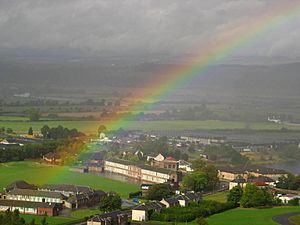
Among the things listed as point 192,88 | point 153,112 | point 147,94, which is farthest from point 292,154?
point 192,88

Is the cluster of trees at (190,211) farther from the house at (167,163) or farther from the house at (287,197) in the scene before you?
the house at (167,163)

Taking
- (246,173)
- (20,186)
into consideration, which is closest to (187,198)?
(20,186)

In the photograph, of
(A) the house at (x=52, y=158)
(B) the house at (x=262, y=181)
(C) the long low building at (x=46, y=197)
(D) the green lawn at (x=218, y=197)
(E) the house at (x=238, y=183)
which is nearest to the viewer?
(C) the long low building at (x=46, y=197)

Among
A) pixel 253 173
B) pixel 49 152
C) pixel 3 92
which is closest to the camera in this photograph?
pixel 253 173

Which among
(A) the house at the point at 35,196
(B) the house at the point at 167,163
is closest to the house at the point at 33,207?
(A) the house at the point at 35,196

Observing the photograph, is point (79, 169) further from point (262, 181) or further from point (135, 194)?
point (262, 181)

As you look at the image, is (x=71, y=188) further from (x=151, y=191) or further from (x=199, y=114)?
(x=199, y=114)

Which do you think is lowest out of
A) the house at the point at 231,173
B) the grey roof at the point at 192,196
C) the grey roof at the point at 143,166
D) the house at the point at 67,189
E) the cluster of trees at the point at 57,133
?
the grey roof at the point at 192,196

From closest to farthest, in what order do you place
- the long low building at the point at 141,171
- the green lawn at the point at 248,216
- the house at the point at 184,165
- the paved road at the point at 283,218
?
the green lawn at the point at 248,216, the paved road at the point at 283,218, the long low building at the point at 141,171, the house at the point at 184,165
